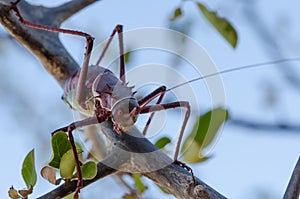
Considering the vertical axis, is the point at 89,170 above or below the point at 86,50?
below

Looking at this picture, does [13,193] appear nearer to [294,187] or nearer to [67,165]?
[67,165]

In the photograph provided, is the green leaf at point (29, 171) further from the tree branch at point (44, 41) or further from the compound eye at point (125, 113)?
the tree branch at point (44, 41)

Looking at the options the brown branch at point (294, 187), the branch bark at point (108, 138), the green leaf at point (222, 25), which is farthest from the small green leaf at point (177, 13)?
the brown branch at point (294, 187)

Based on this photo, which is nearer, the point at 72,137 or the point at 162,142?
the point at 72,137

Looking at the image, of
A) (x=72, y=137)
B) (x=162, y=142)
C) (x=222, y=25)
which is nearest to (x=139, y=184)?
(x=162, y=142)

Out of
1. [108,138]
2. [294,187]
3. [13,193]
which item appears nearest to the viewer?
[294,187]

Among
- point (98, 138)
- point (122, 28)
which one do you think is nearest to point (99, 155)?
point (98, 138)

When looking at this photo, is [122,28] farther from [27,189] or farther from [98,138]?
[27,189]
